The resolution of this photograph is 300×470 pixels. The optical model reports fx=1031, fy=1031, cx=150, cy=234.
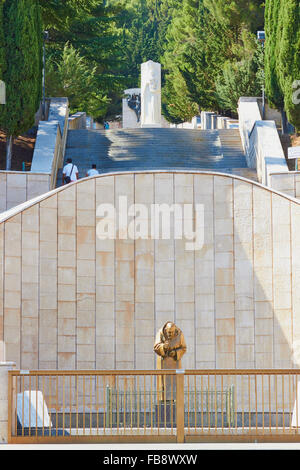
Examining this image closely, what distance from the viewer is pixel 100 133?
2966cm

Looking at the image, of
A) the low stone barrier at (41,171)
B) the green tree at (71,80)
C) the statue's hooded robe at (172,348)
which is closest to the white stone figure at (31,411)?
the statue's hooded robe at (172,348)

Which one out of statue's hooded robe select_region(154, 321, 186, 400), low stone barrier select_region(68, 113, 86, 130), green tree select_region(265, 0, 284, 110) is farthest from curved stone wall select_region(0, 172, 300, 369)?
low stone barrier select_region(68, 113, 86, 130)

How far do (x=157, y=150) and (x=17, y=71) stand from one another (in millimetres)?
4500

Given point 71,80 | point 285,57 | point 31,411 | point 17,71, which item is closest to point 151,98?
point 71,80

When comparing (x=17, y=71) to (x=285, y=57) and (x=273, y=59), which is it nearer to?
(x=285, y=57)

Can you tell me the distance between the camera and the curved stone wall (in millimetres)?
17625

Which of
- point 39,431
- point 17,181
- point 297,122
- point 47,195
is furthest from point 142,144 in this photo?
point 39,431

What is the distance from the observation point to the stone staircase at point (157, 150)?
1023 inches

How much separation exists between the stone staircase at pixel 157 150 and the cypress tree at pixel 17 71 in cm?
164

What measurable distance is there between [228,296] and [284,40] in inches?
397

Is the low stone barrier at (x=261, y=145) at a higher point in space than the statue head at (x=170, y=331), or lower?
higher

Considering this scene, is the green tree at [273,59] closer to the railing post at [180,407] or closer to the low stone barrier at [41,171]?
the low stone barrier at [41,171]

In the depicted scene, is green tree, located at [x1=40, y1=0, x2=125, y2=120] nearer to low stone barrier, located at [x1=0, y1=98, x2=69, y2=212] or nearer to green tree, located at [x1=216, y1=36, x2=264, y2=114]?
green tree, located at [x1=216, y1=36, x2=264, y2=114]
